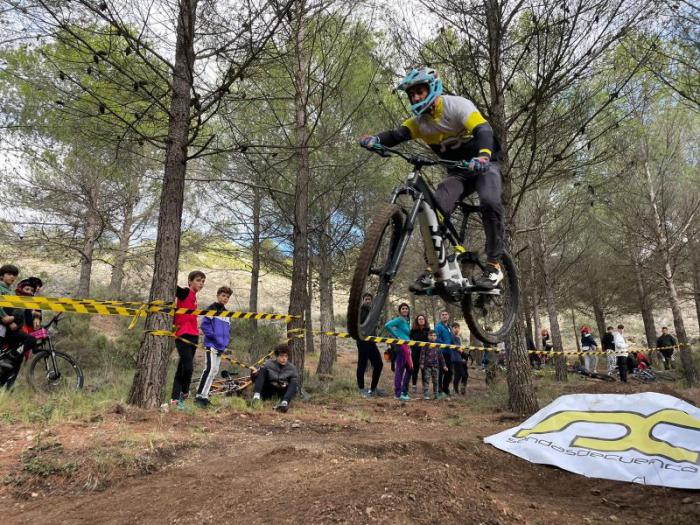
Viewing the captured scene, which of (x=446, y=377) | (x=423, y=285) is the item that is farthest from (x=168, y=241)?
(x=446, y=377)

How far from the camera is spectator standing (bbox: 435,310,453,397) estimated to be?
9.07 meters

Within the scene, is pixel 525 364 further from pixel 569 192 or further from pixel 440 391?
pixel 569 192

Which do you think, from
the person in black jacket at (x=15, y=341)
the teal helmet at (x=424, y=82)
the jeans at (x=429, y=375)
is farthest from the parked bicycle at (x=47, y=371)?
the jeans at (x=429, y=375)

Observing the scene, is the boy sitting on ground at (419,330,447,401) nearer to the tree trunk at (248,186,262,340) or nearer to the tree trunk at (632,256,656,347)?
the tree trunk at (248,186,262,340)

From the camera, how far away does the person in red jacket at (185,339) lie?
5.72 m

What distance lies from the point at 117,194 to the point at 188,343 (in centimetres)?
940

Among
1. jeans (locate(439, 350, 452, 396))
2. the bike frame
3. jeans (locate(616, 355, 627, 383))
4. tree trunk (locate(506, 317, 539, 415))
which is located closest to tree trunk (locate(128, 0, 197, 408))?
the bike frame

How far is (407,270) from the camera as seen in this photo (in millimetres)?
18000

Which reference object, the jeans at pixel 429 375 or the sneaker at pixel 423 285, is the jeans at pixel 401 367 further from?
the sneaker at pixel 423 285

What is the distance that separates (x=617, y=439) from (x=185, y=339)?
5044 millimetres

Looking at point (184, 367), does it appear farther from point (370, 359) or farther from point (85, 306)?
point (370, 359)

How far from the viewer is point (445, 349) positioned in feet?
30.9

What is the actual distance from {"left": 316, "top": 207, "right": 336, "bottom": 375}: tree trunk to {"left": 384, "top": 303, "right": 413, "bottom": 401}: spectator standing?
332 cm

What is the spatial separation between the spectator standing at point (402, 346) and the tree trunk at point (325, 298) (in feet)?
10.9
